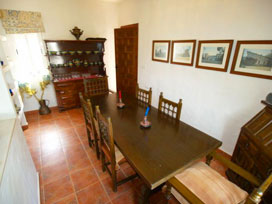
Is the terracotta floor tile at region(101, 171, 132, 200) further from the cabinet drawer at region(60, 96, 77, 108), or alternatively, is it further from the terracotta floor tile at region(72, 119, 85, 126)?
the cabinet drawer at region(60, 96, 77, 108)

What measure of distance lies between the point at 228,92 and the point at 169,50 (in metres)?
1.39

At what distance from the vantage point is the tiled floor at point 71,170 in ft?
5.32

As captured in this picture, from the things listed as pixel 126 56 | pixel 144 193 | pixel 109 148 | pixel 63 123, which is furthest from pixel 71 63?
pixel 144 193

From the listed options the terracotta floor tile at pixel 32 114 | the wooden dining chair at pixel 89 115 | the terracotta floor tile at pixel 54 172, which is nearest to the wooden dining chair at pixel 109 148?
the wooden dining chair at pixel 89 115

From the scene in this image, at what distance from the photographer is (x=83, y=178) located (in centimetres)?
186

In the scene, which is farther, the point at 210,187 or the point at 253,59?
the point at 253,59

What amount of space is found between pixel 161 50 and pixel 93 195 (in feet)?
9.20

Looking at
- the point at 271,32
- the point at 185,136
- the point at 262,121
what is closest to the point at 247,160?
the point at 262,121

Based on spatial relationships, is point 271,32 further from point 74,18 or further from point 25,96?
point 25,96

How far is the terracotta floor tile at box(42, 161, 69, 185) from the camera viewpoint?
1.85 metres

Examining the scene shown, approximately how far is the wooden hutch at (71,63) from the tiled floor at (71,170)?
890 mm

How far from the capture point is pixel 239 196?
3.49ft

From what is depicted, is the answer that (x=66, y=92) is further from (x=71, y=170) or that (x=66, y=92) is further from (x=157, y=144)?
(x=157, y=144)

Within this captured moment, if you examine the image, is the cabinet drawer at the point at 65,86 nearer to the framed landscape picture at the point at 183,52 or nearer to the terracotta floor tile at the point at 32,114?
the terracotta floor tile at the point at 32,114
